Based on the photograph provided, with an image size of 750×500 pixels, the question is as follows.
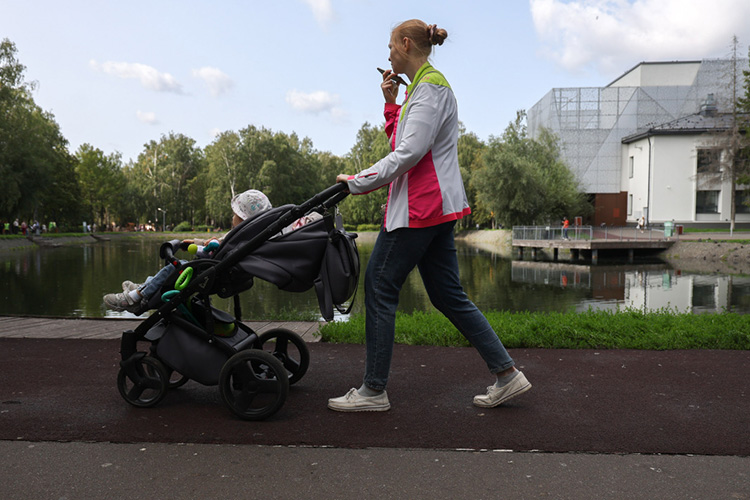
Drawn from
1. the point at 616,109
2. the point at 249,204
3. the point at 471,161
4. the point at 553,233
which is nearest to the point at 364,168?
the point at 471,161

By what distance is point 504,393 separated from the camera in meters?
3.45

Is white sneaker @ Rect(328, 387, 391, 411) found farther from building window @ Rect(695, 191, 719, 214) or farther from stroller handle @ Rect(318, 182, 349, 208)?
building window @ Rect(695, 191, 719, 214)

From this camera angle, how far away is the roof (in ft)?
157

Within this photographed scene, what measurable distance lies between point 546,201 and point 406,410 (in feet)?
161

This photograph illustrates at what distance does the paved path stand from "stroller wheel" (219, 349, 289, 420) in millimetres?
81

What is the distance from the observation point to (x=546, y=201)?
50.3 metres

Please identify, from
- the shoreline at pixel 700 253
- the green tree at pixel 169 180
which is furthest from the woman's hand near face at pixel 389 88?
the green tree at pixel 169 180

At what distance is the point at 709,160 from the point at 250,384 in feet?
165

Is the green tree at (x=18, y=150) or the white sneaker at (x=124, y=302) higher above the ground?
the green tree at (x=18, y=150)

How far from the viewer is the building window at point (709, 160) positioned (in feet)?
143

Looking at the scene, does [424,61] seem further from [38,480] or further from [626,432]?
[38,480]

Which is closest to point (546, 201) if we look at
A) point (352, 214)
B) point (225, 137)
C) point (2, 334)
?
point (352, 214)

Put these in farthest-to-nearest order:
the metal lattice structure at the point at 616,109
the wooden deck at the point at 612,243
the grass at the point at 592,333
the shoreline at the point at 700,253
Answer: the metal lattice structure at the point at 616,109
the wooden deck at the point at 612,243
the shoreline at the point at 700,253
the grass at the point at 592,333

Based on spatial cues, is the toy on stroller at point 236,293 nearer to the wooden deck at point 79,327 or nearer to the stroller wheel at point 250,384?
the stroller wheel at point 250,384
